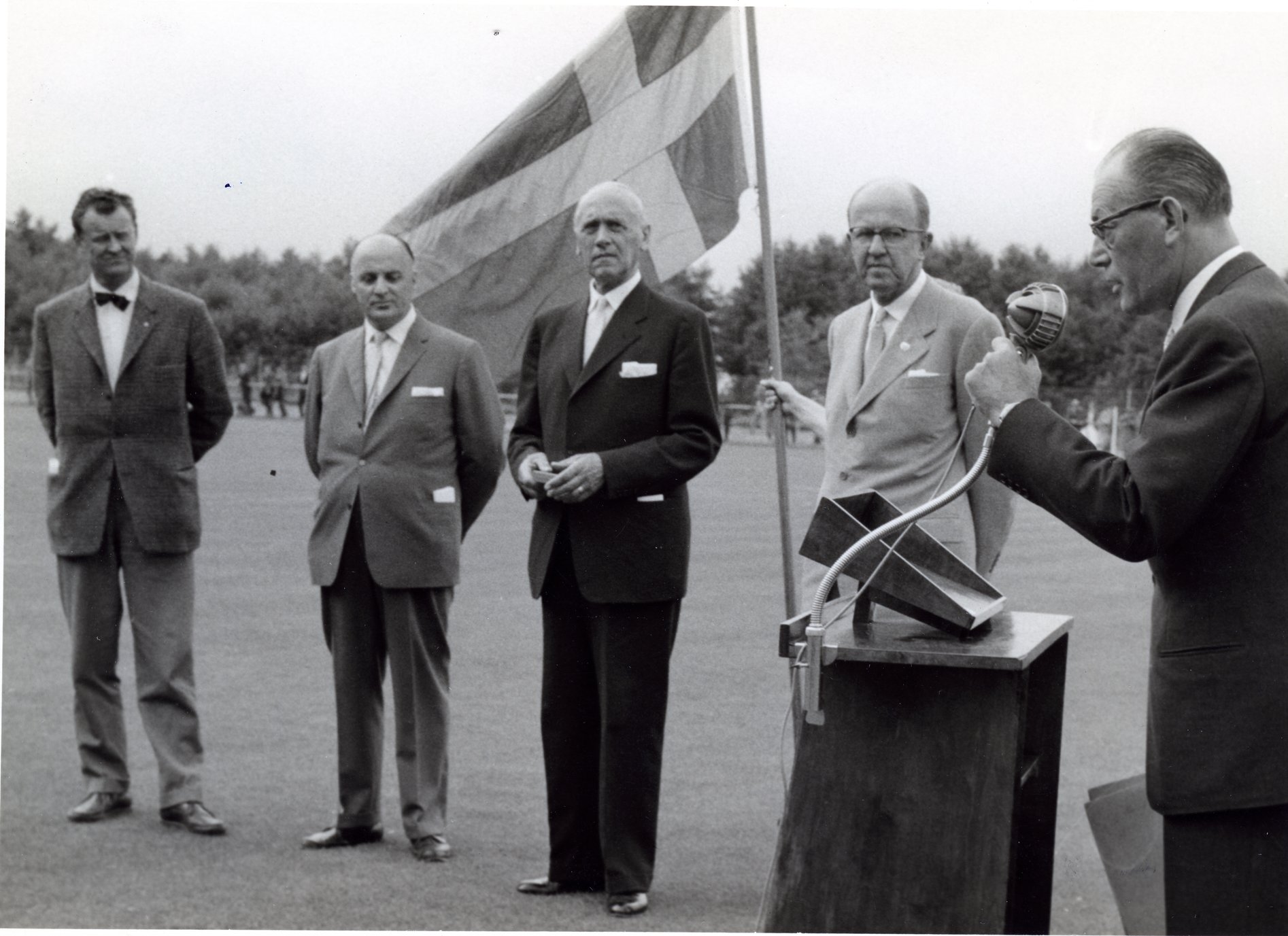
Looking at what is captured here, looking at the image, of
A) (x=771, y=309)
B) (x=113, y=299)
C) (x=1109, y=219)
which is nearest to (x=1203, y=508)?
(x=1109, y=219)

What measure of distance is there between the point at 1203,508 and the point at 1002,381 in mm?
445

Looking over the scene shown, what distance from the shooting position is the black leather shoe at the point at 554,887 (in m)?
4.83

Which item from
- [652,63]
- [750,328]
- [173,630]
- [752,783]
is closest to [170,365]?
[173,630]

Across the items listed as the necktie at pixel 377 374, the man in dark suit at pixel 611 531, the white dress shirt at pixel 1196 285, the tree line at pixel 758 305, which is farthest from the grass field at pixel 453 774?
the tree line at pixel 758 305

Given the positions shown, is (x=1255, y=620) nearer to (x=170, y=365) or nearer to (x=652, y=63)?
(x=652, y=63)

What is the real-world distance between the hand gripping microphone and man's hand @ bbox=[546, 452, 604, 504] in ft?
6.42

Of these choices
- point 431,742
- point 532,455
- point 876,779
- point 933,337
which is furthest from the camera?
point 431,742

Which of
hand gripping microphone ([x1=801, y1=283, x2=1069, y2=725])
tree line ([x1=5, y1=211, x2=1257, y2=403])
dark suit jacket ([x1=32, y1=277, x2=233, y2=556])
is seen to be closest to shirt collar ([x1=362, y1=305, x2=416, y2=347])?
dark suit jacket ([x1=32, y1=277, x2=233, y2=556])

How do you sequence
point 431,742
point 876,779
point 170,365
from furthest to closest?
point 170,365 → point 431,742 → point 876,779

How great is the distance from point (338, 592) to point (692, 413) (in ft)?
5.13

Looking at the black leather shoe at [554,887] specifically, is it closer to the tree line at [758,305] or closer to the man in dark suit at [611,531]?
the man in dark suit at [611,531]

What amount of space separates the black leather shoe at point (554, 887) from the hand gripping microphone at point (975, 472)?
7.24 ft

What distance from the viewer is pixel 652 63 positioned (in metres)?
5.69

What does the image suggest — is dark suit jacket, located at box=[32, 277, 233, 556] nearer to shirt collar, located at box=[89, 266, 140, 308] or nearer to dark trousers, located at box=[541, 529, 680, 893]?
shirt collar, located at box=[89, 266, 140, 308]
